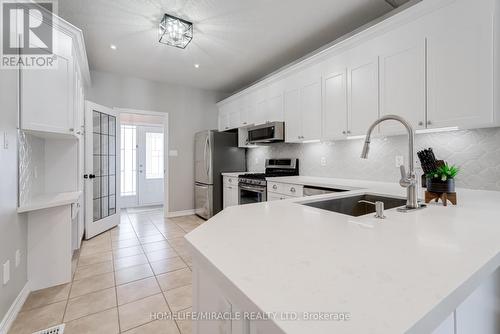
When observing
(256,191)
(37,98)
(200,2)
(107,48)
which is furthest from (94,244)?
(200,2)

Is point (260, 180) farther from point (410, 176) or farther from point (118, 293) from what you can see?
point (410, 176)

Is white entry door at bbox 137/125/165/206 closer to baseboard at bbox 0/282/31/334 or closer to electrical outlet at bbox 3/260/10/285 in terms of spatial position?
baseboard at bbox 0/282/31/334

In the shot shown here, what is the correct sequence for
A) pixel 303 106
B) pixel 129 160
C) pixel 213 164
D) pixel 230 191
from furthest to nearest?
pixel 129 160
pixel 213 164
pixel 230 191
pixel 303 106

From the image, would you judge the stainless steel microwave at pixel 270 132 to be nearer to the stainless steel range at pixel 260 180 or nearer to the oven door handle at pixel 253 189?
the stainless steel range at pixel 260 180

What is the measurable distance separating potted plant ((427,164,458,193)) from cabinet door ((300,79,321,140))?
1651 mm

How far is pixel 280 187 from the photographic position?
9.89 ft

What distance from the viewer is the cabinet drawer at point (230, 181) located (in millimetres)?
3977

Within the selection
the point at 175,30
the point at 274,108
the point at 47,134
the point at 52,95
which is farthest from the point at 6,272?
the point at 274,108

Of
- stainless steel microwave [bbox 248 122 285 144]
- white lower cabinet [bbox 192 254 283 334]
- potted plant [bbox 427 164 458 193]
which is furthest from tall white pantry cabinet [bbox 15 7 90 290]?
potted plant [bbox 427 164 458 193]

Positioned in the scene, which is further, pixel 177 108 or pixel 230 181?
pixel 177 108

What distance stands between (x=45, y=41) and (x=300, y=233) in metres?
2.67

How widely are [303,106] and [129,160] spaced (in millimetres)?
4711

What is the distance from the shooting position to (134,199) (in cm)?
591

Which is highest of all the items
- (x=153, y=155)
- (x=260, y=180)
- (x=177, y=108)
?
(x=177, y=108)
